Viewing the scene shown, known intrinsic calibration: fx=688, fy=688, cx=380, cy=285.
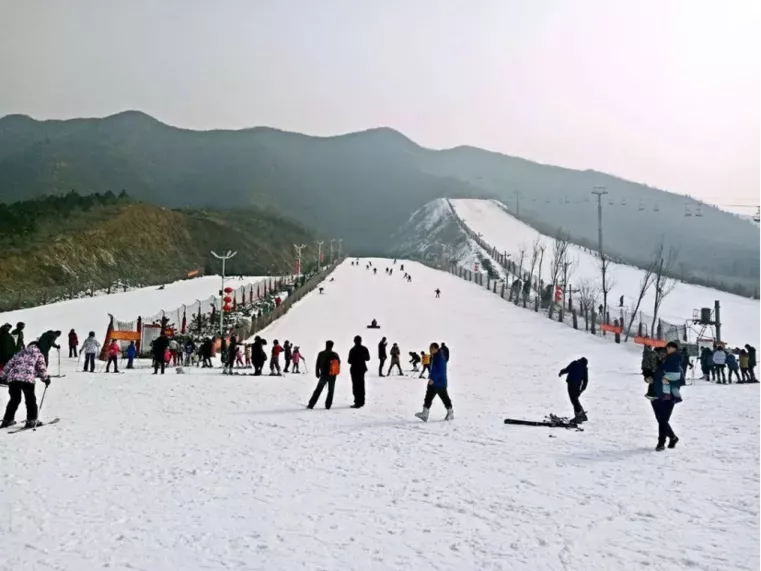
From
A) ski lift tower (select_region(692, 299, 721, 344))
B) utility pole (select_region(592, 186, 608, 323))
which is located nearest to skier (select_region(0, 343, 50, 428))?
ski lift tower (select_region(692, 299, 721, 344))

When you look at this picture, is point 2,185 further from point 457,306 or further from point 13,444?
point 13,444

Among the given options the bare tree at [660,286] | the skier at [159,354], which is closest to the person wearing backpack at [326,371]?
the skier at [159,354]

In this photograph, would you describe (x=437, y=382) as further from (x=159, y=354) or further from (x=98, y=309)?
(x=98, y=309)

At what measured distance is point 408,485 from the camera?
25.8 feet

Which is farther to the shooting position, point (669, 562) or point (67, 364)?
point (67, 364)

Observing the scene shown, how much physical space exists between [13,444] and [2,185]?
19103 centimetres

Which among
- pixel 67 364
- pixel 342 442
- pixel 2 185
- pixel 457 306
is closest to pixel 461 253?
pixel 457 306

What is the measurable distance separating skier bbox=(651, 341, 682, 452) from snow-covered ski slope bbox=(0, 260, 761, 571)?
37cm

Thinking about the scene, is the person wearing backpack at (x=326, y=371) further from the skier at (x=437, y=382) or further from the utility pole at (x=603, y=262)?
the utility pole at (x=603, y=262)

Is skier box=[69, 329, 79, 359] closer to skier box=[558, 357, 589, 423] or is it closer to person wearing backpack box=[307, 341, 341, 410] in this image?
person wearing backpack box=[307, 341, 341, 410]

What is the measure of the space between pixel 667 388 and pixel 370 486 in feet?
15.3

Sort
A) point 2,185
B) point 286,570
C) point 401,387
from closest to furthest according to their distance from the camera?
point 286,570
point 401,387
point 2,185

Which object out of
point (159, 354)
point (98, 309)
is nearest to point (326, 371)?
point (159, 354)

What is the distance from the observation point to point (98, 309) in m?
45.8
